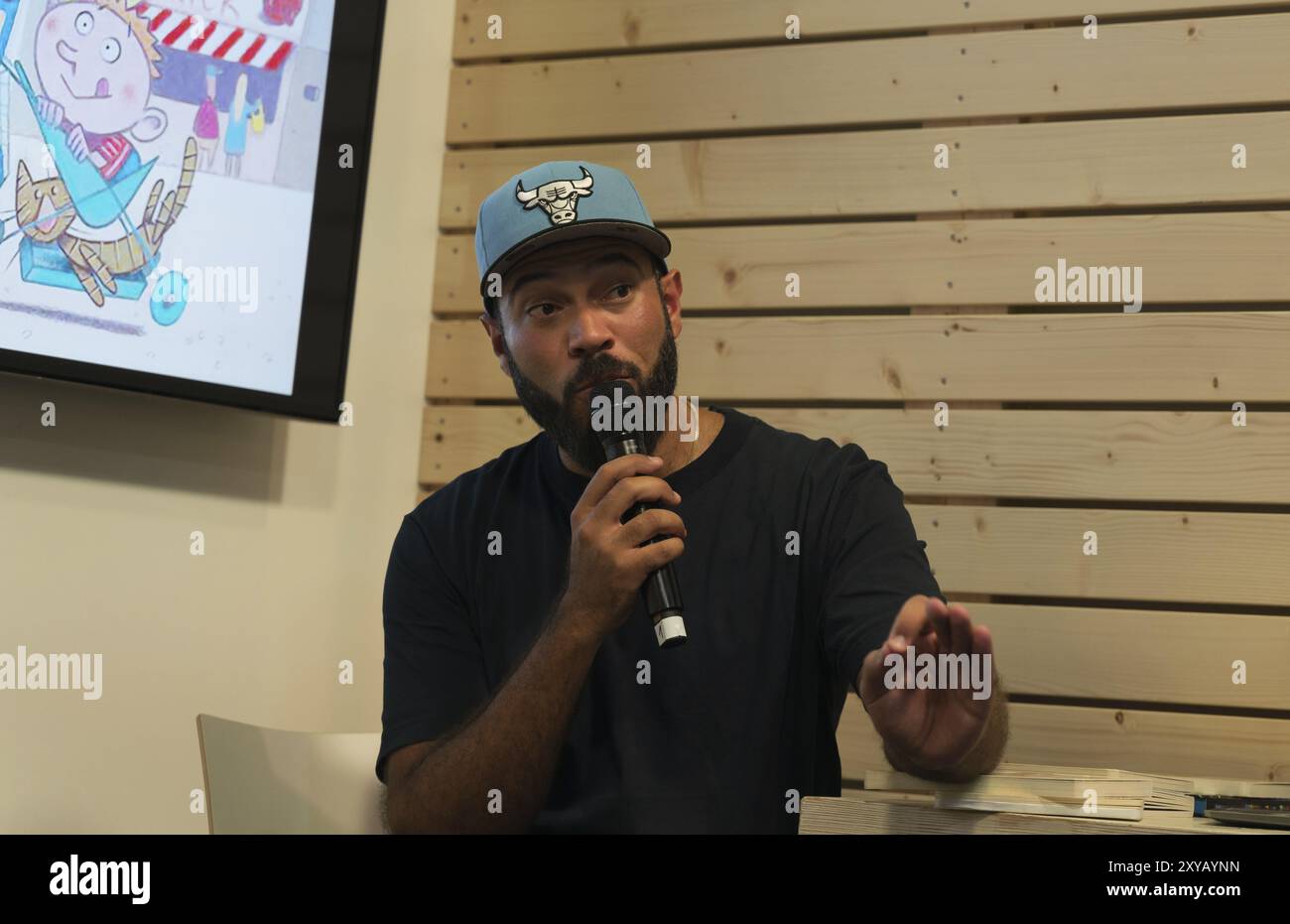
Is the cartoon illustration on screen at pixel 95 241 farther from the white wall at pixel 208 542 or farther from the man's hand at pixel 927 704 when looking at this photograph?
the man's hand at pixel 927 704

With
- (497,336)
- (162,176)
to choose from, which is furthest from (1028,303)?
(162,176)

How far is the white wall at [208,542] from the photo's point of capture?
2.12 metres

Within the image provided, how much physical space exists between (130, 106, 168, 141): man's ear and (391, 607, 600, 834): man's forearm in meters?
1.24

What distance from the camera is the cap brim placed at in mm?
1748

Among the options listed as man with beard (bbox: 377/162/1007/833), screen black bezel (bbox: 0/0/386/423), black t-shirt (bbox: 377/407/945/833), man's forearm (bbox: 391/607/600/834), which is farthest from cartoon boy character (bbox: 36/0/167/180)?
man's forearm (bbox: 391/607/600/834)

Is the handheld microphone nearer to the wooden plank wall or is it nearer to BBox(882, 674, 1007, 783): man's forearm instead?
BBox(882, 674, 1007, 783): man's forearm

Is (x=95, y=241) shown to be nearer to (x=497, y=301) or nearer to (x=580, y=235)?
(x=497, y=301)

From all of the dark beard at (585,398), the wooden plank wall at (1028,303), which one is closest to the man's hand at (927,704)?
the dark beard at (585,398)

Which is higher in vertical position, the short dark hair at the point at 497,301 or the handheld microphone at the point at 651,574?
the short dark hair at the point at 497,301

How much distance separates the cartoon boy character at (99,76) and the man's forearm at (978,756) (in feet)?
5.29

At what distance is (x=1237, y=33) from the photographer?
2.47 m
